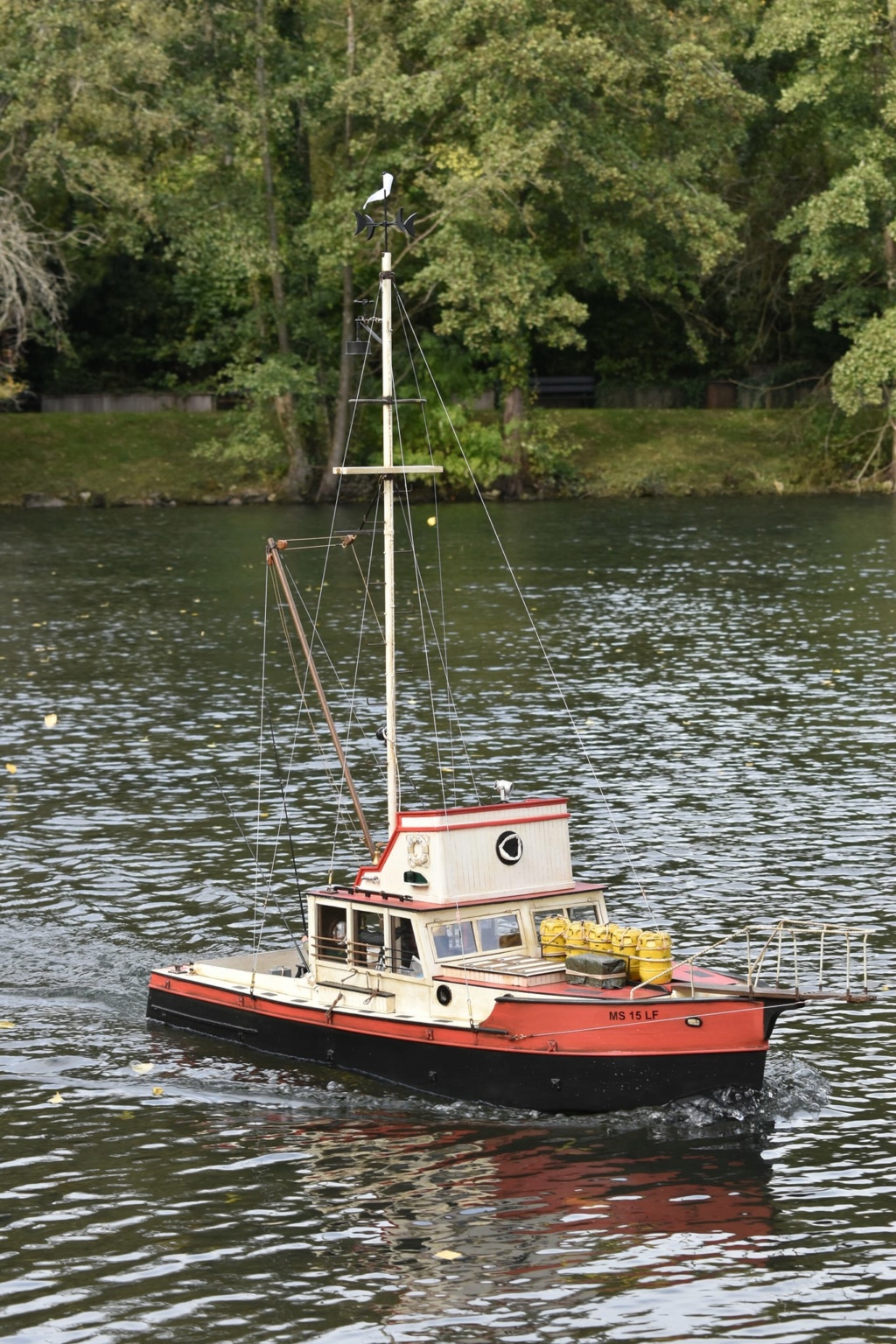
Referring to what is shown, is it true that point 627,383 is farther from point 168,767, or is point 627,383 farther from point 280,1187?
point 280,1187

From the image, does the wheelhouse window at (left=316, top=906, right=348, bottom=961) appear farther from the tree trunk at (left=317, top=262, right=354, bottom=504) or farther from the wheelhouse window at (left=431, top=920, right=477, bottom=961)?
the tree trunk at (left=317, top=262, right=354, bottom=504)

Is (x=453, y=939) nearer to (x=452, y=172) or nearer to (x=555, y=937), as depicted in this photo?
(x=555, y=937)

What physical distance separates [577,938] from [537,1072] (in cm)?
253

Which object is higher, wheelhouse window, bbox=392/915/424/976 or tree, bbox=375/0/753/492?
tree, bbox=375/0/753/492

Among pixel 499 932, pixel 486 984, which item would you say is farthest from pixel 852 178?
pixel 486 984

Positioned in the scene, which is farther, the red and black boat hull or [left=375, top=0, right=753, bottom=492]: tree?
[left=375, top=0, right=753, bottom=492]: tree

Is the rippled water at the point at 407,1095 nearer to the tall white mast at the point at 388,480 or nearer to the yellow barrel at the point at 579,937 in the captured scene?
the yellow barrel at the point at 579,937

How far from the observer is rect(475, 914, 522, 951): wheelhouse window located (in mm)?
29438

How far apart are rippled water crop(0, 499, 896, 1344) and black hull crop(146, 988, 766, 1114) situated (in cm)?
29

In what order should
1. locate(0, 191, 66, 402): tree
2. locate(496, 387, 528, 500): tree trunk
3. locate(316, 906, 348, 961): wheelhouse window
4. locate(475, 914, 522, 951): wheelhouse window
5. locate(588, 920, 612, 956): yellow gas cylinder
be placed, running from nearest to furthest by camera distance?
locate(588, 920, 612, 956): yellow gas cylinder < locate(475, 914, 522, 951): wheelhouse window < locate(316, 906, 348, 961): wheelhouse window < locate(0, 191, 66, 402): tree < locate(496, 387, 528, 500): tree trunk

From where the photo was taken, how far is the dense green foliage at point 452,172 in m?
96.5

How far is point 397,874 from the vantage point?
1171 inches

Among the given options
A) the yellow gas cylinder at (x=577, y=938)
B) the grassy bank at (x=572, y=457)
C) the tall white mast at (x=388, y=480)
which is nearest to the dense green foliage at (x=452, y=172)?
the grassy bank at (x=572, y=457)

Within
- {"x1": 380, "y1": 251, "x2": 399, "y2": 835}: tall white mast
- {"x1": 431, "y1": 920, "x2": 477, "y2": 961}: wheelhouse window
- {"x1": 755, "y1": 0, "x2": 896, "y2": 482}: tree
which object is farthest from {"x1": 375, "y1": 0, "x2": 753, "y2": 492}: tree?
{"x1": 431, "y1": 920, "x2": 477, "y2": 961}: wheelhouse window
